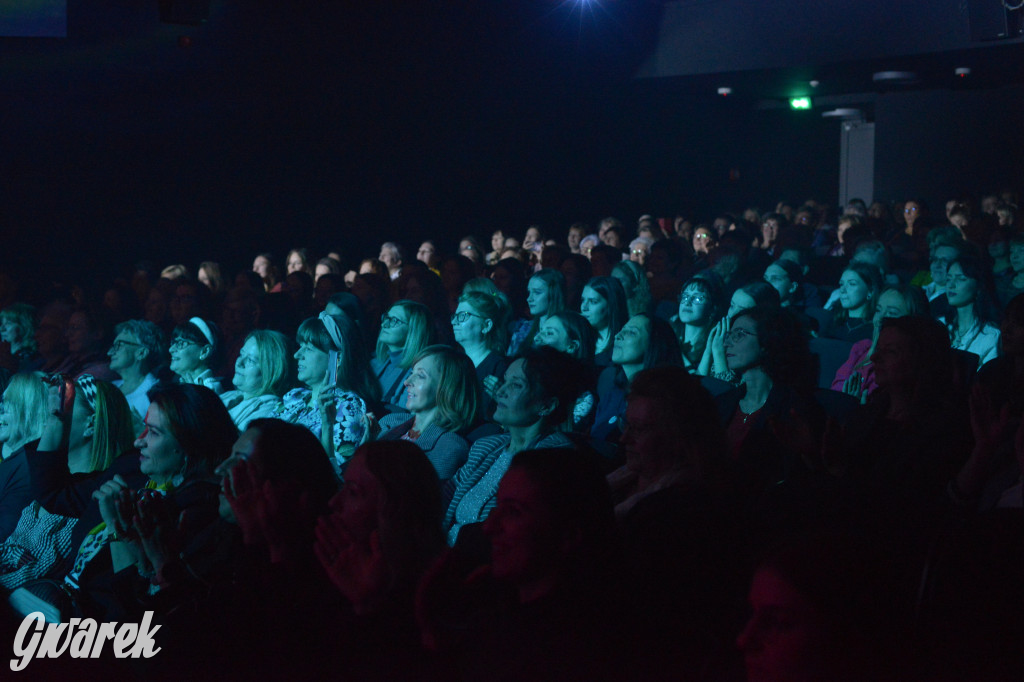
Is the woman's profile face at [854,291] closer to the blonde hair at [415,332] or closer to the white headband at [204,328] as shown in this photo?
the blonde hair at [415,332]

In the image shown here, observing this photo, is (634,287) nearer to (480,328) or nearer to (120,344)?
(480,328)

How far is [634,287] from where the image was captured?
6641 mm

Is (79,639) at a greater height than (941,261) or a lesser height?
lesser

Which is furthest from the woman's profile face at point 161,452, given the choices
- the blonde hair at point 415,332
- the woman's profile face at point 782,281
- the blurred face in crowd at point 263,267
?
the blurred face in crowd at point 263,267

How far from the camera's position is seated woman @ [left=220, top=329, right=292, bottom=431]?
4.75 meters

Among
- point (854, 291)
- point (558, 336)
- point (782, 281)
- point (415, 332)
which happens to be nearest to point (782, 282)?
point (782, 281)

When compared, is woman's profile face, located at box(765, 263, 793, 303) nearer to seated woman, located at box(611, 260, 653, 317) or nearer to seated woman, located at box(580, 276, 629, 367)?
seated woman, located at box(611, 260, 653, 317)

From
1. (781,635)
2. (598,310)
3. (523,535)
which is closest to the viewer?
(781,635)

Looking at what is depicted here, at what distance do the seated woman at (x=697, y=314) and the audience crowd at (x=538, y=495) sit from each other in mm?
15

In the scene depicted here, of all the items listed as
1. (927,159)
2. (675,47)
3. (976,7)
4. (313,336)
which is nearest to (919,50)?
(976,7)

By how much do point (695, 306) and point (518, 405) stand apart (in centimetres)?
219

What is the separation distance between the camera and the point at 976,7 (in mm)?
9867

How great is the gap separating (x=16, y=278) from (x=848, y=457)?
8516 millimetres

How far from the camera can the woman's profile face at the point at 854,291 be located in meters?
5.93
